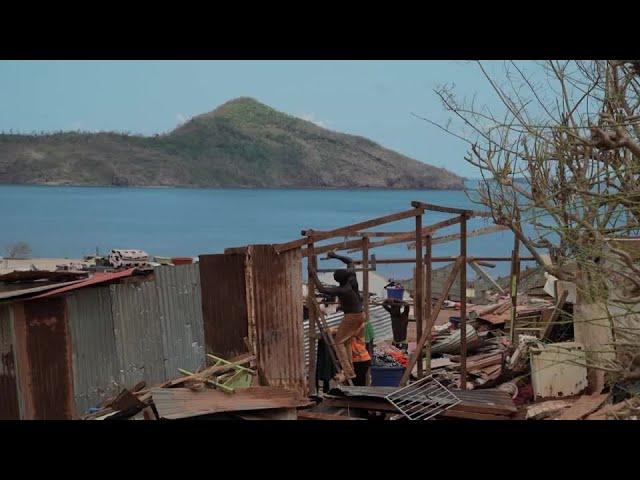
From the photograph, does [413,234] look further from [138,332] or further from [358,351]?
[138,332]

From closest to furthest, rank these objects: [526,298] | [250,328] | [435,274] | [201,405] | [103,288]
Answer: [201,405]
[103,288]
[250,328]
[526,298]
[435,274]

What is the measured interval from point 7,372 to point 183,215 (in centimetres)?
5833

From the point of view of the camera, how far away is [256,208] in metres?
64.2

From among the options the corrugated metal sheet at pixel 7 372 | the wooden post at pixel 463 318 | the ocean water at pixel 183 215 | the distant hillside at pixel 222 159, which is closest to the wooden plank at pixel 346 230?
the wooden post at pixel 463 318

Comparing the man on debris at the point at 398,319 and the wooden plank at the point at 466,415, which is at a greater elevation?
the wooden plank at the point at 466,415

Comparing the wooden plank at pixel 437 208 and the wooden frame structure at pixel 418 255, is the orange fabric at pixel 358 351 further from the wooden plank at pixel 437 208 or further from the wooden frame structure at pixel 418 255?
the wooden plank at pixel 437 208

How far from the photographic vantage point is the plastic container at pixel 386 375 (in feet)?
30.5

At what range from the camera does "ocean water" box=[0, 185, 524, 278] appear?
43.6m

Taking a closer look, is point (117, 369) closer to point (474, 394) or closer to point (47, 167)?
point (474, 394)

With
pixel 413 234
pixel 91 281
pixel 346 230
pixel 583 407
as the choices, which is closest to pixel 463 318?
pixel 413 234

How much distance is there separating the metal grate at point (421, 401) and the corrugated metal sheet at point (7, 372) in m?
3.09

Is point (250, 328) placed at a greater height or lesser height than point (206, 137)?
lesser
